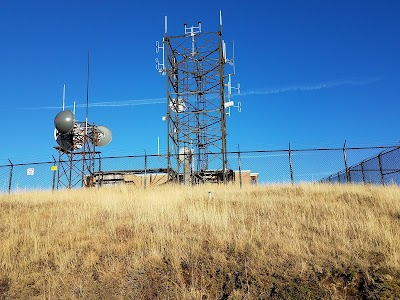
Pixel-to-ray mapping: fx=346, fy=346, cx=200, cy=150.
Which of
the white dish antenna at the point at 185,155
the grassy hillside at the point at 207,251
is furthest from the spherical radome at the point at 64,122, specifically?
the grassy hillside at the point at 207,251

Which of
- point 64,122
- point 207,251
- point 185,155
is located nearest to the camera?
point 207,251

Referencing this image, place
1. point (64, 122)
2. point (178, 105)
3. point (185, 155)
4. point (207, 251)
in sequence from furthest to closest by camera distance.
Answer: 1. point (178, 105)
2. point (64, 122)
3. point (185, 155)
4. point (207, 251)

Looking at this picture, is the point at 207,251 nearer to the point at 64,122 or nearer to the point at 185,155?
the point at 185,155

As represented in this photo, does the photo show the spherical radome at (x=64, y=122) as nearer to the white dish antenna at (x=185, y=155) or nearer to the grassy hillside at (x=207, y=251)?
the white dish antenna at (x=185, y=155)

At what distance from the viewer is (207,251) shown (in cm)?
659

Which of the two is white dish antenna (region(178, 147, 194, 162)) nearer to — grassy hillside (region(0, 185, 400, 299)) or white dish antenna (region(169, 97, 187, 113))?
white dish antenna (region(169, 97, 187, 113))

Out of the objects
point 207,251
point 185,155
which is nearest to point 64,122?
point 185,155

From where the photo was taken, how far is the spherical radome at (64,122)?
22781 mm

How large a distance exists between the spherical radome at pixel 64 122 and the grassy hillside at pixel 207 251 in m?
13.0

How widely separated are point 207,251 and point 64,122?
62.1 ft

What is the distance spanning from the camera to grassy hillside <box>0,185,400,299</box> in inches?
210

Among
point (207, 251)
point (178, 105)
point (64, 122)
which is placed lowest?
point (207, 251)

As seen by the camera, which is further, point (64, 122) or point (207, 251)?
point (64, 122)

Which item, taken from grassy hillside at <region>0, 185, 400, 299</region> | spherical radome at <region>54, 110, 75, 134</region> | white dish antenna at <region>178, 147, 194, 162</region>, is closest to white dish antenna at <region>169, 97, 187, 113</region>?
white dish antenna at <region>178, 147, 194, 162</region>
